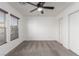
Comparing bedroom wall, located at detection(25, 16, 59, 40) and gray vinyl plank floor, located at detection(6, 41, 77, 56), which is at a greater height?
bedroom wall, located at detection(25, 16, 59, 40)

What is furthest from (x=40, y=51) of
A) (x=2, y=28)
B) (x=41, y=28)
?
(x=41, y=28)

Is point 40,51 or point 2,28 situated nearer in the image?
point 2,28

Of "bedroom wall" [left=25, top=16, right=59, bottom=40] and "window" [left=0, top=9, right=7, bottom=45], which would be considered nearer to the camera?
"window" [left=0, top=9, right=7, bottom=45]

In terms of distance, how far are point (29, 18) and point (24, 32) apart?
4.78 ft

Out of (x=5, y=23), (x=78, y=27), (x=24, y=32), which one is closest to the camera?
(x=78, y=27)

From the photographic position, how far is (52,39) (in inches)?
377

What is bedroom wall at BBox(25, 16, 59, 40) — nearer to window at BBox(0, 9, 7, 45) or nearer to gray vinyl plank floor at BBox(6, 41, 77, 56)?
gray vinyl plank floor at BBox(6, 41, 77, 56)

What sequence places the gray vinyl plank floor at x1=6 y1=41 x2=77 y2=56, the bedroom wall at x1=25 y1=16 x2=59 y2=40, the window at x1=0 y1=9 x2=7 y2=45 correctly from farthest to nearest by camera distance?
the bedroom wall at x1=25 y1=16 x2=59 y2=40
the gray vinyl plank floor at x1=6 y1=41 x2=77 y2=56
the window at x1=0 y1=9 x2=7 y2=45

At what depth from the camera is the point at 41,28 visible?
9547 mm

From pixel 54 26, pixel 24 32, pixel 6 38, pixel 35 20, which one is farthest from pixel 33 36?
pixel 6 38

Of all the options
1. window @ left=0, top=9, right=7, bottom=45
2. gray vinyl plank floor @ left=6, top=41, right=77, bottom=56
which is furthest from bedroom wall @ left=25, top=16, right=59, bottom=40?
window @ left=0, top=9, right=7, bottom=45

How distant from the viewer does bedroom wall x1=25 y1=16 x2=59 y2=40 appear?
9461mm

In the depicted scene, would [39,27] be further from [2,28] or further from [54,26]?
[2,28]

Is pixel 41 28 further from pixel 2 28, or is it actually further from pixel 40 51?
pixel 2 28
